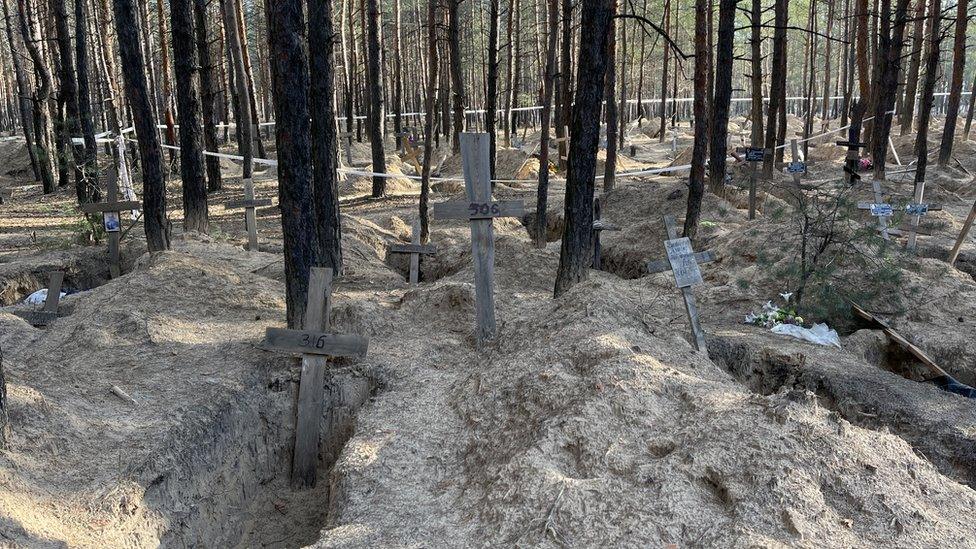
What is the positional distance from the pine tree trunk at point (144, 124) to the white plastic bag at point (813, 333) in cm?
848

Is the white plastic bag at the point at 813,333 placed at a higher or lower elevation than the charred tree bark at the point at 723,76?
lower

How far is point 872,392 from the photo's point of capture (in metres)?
6.72

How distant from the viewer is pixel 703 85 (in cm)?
1245

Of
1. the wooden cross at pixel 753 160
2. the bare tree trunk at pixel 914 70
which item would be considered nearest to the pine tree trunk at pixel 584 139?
the wooden cross at pixel 753 160

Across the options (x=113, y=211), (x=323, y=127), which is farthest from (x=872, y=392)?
(x=113, y=211)

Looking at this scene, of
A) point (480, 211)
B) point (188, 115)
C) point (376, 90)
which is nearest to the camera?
point (480, 211)

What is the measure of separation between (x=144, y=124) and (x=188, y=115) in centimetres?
178

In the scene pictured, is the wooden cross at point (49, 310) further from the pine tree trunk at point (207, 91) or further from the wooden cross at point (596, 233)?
the pine tree trunk at point (207, 91)

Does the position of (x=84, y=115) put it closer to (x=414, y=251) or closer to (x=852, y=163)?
(x=414, y=251)

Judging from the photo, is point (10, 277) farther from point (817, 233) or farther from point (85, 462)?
point (817, 233)

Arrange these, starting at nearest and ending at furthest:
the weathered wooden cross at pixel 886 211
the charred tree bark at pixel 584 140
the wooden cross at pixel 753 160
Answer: the charred tree bark at pixel 584 140 < the weathered wooden cross at pixel 886 211 < the wooden cross at pixel 753 160

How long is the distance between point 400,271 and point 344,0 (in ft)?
60.4

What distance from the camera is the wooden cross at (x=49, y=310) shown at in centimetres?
860

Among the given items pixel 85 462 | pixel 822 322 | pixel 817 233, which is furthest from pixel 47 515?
pixel 817 233
